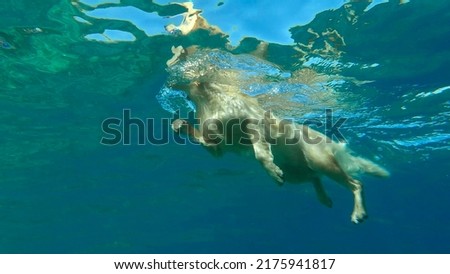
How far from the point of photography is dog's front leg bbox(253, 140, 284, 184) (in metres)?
6.67

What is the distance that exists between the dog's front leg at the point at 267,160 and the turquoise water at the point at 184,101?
2981 mm

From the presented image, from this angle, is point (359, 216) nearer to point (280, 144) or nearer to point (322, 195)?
point (322, 195)

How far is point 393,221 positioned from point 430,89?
26918mm

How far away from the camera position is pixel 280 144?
8.41 metres

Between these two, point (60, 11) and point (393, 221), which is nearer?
point (60, 11)

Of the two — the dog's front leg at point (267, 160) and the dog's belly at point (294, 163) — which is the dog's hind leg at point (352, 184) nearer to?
the dog's belly at point (294, 163)

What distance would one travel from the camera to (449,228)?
3947 centimetres

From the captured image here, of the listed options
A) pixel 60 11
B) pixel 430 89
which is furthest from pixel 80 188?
pixel 430 89

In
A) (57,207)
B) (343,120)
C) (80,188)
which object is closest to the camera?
(343,120)

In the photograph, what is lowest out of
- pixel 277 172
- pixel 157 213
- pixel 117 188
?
pixel 157 213

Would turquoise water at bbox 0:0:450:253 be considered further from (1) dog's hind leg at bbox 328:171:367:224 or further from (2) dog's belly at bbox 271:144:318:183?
(1) dog's hind leg at bbox 328:171:367:224

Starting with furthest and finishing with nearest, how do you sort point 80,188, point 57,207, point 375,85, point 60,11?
point 57,207
point 80,188
point 375,85
point 60,11

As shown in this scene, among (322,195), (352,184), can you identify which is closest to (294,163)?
(322,195)

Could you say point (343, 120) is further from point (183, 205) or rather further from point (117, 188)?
point (183, 205)
